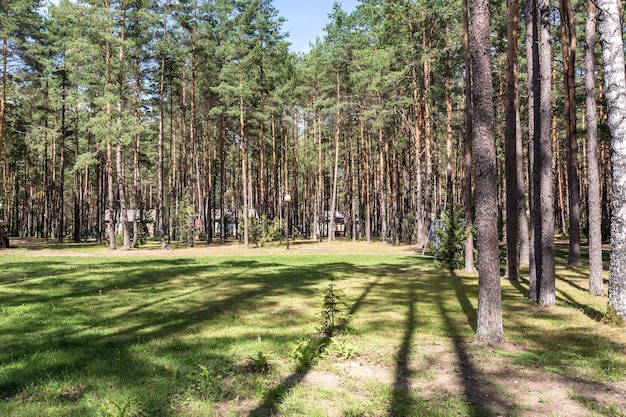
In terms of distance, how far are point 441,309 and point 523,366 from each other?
143 inches

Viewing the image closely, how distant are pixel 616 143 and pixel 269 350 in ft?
22.9

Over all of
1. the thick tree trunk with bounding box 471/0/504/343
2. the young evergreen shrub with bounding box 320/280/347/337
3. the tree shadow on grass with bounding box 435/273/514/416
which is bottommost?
the tree shadow on grass with bounding box 435/273/514/416

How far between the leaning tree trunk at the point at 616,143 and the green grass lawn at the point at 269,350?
2.39 feet

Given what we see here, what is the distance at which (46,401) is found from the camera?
164 inches

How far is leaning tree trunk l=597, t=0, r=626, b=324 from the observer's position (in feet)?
23.0

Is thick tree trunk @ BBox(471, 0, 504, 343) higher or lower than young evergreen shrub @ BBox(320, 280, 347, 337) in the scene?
higher

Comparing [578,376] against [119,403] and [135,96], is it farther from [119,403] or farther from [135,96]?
[135,96]

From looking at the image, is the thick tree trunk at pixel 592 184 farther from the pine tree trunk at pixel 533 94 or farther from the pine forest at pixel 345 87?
the pine tree trunk at pixel 533 94

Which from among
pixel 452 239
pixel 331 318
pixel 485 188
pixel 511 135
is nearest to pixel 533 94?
pixel 511 135

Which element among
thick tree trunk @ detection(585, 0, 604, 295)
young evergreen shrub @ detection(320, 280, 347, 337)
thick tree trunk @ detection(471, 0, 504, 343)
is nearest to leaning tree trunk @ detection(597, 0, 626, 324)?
thick tree trunk @ detection(471, 0, 504, 343)

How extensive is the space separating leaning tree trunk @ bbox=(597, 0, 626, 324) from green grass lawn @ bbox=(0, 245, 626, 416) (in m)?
0.73

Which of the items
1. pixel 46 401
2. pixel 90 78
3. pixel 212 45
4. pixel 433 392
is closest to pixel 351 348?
pixel 433 392

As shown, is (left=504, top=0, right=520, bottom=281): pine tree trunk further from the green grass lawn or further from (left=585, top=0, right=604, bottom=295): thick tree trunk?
the green grass lawn

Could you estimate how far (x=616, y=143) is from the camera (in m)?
7.14
